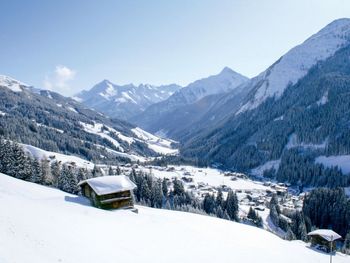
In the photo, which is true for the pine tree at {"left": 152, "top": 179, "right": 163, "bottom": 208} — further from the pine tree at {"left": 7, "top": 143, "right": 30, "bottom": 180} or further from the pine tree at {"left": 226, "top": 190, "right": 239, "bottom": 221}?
the pine tree at {"left": 7, "top": 143, "right": 30, "bottom": 180}

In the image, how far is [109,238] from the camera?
32750 millimetres

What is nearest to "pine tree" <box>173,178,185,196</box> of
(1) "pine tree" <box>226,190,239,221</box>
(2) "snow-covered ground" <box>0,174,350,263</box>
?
(1) "pine tree" <box>226,190,239,221</box>

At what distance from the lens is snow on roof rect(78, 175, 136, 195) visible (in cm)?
5519

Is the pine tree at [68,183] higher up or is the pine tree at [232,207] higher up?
Answer: the pine tree at [68,183]

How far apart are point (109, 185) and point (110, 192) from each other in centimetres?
184

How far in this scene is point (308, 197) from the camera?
136m

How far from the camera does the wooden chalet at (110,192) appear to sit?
55.0m

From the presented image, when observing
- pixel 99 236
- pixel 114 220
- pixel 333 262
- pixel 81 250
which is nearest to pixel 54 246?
pixel 81 250

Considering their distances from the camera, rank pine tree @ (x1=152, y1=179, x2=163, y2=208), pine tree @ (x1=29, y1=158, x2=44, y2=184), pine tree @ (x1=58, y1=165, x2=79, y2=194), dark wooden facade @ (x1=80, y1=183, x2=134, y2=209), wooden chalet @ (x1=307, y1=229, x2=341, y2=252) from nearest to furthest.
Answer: dark wooden facade @ (x1=80, y1=183, x2=134, y2=209)
wooden chalet @ (x1=307, y1=229, x2=341, y2=252)
pine tree @ (x1=29, y1=158, x2=44, y2=184)
pine tree @ (x1=58, y1=165, x2=79, y2=194)
pine tree @ (x1=152, y1=179, x2=163, y2=208)

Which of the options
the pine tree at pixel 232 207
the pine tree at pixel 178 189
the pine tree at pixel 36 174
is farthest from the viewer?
the pine tree at pixel 178 189

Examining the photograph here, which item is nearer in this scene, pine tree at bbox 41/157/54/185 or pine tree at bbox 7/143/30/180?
pine tree at bbox 7/143/30/180

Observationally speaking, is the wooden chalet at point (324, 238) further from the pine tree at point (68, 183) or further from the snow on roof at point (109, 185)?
the pine tree at point (68, 183)

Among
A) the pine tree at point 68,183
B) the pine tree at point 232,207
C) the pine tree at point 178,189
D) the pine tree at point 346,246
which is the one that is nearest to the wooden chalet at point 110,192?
the pine tree at point 68,183

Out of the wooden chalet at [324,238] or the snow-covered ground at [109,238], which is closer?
the snow-covered ground at [109,238]
